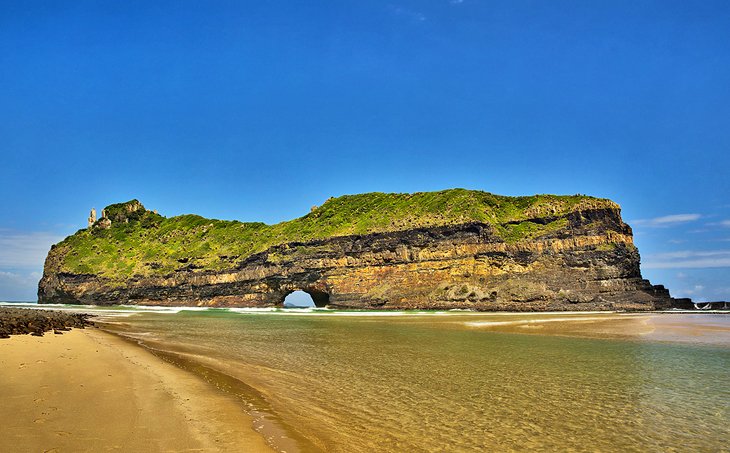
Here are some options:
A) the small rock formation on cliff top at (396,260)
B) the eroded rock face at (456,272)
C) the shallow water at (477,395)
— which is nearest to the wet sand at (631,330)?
the shallow water at (477,395)

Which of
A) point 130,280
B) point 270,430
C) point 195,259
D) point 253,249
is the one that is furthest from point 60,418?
point 130,280

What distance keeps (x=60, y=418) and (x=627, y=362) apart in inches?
628

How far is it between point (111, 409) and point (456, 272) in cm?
6933

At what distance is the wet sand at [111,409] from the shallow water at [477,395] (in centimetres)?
74

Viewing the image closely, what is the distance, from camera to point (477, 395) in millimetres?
9812

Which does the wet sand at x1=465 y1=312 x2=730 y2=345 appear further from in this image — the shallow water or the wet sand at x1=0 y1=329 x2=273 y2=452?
the wet sand at x1=0 y1=329 x2=273 y2=452

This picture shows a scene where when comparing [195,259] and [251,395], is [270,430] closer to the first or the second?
[251,395]

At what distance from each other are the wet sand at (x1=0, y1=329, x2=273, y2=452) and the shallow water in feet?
2.42

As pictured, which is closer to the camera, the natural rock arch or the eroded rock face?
the eroded rock face

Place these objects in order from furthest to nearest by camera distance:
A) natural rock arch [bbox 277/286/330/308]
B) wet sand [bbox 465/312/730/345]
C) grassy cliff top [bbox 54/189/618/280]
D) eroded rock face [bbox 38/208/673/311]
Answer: natural rock arch [bbox 277/286/330/308]
grassy cliff top [bbox 54/189/618/280]
eroded rock face [bbox 38/208/673/311]
wet sand [bbox 465/312/730/345]

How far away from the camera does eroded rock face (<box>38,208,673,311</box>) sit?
67938 millimetres

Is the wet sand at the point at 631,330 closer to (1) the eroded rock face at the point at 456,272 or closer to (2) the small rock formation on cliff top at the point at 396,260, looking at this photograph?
(1) the eroded rock face at the point at 456,272

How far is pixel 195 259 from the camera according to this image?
9462 cm

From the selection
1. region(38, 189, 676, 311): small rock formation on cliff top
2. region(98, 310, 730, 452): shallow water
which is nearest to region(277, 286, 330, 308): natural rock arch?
region(38, 189, 676, 311): small rock formation on cliff top
